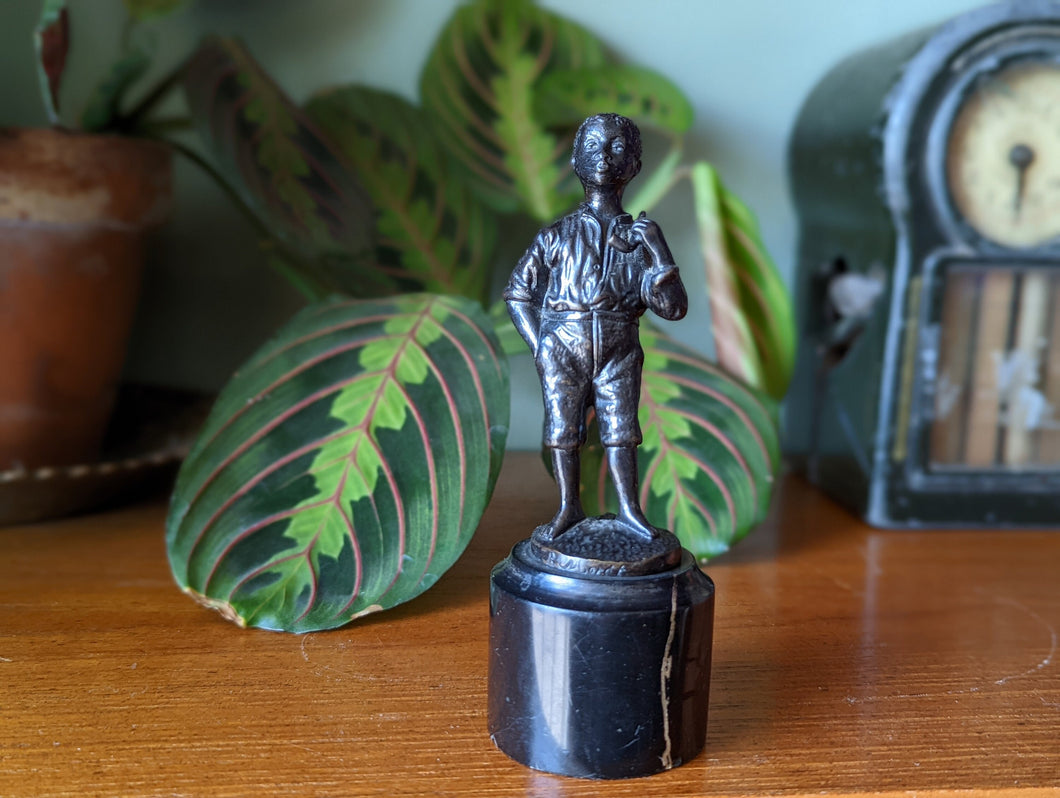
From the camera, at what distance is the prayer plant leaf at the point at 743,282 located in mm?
869

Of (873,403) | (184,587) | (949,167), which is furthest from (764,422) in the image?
(184,587)

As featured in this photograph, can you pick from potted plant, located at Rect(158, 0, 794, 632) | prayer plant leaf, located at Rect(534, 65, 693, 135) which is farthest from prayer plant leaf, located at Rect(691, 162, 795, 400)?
prayer plant leaf, located at Rect(534, 65, 693, 135)

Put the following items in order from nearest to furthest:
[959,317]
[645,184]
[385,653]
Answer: [385,653] < [959,317] < [645,184]

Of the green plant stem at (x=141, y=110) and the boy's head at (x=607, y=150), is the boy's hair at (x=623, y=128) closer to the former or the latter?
the boy's head at (x=607, y=150)

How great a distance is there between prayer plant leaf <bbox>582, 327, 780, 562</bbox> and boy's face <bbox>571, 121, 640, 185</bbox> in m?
0.27

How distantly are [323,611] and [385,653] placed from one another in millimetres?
53

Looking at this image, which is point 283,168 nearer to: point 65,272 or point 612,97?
point 65,272

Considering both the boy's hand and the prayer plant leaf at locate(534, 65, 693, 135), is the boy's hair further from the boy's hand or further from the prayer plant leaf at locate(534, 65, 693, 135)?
the prayer plant leaf at locate(534, 65, 693, 135)

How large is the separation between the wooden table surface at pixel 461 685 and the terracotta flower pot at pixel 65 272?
11 cm

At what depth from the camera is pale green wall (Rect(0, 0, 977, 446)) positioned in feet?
3.46

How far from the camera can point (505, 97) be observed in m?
1.06

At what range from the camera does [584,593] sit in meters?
0.47

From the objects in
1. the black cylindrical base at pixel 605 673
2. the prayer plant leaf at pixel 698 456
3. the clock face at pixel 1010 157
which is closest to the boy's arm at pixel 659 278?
the black cylindrical base at pixel 605 673

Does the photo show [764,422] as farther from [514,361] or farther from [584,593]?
[584,593]
